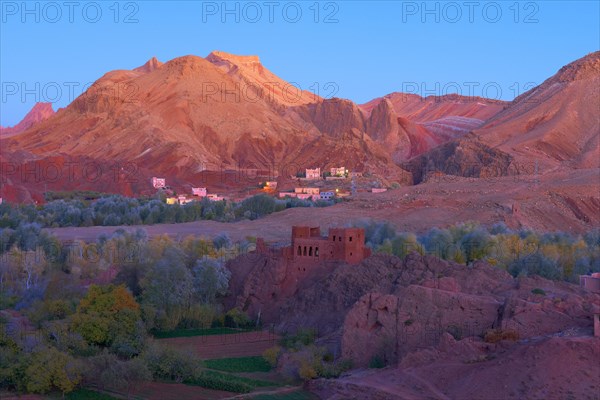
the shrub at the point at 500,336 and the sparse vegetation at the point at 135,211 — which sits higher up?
the sparse vegetation at the point at 135,211

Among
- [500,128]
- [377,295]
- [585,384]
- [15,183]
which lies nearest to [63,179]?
[15,183]

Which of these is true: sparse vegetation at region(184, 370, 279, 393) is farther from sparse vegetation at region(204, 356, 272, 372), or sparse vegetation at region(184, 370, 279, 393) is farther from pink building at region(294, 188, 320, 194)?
pink building at region(294, 188, 320, 194)

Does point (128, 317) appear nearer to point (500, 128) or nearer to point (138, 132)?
point (500, 128)

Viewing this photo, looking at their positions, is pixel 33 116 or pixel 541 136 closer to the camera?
pixel 541 136

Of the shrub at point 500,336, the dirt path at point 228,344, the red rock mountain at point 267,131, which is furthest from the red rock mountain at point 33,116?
the shrub at point 500,336

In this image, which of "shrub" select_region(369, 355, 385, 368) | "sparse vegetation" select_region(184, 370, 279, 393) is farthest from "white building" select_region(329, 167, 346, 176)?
"shrub" select_region(369, 355, 385, 368)

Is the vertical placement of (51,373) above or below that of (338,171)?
below

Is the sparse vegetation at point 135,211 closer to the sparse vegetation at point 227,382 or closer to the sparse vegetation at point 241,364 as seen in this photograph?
the sparse vegetation at point 241,364

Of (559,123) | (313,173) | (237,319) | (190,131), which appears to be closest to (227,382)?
(237,319)

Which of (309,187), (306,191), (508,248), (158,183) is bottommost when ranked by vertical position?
(508,248)

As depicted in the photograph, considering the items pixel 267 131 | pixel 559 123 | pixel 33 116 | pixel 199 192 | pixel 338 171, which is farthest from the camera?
pixel 33 116

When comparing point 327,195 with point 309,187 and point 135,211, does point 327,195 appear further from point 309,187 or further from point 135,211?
point 135,211
